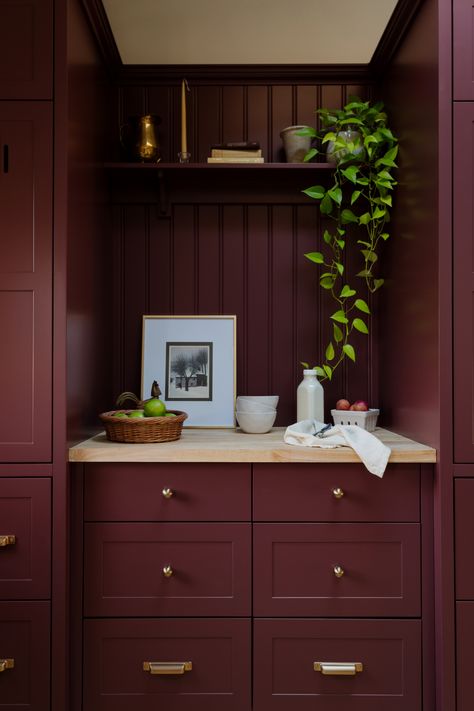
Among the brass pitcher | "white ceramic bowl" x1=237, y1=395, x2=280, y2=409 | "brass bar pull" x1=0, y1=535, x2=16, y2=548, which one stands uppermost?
the brass pitcher

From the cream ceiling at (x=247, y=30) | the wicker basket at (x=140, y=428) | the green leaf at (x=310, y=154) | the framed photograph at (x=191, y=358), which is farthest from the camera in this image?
the framed photograph at (x=191, y=358)

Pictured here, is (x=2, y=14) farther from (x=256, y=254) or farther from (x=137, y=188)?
(x=256, y=254)

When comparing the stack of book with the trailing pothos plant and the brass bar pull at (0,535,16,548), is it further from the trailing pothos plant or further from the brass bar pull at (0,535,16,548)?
the brass bar pull at (0,535,16,548)

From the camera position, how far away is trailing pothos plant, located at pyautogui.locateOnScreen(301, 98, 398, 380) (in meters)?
2.25

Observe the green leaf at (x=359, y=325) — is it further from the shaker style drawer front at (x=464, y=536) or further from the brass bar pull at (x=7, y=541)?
the brass bar pull at (x=7, y=541)

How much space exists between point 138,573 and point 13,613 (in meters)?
0.41

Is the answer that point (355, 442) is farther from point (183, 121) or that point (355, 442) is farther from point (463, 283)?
point (183, 121)

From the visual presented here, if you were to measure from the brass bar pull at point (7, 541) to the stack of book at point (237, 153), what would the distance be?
1.59 m

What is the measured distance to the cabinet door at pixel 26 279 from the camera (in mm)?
1857

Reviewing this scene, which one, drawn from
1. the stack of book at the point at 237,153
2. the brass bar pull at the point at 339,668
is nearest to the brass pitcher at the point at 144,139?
the stack of book at the point at 237,153

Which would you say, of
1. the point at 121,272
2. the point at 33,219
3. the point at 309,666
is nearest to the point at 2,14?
the point at 33,219

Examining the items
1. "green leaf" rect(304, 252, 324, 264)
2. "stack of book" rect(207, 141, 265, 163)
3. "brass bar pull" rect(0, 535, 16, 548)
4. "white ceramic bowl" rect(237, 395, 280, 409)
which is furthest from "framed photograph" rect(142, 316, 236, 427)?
"brass bar pull" rect(0, 535, 16, 548)

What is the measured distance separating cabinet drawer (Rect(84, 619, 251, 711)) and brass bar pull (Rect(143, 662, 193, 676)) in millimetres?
13

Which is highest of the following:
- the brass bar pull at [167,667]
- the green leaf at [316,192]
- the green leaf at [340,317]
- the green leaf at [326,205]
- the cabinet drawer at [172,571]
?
the green leaf at [316,192]
